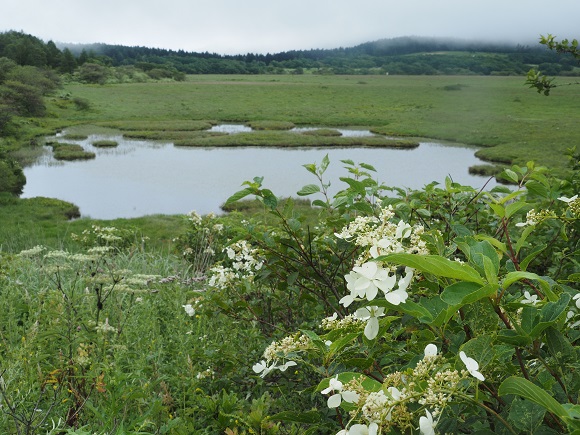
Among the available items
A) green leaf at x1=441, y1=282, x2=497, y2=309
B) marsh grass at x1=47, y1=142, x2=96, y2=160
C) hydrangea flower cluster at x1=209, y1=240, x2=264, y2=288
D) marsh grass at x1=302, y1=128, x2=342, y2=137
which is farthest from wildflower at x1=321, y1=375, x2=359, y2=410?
marsh grass at x1=302, y1=128, x2=342, y2=137

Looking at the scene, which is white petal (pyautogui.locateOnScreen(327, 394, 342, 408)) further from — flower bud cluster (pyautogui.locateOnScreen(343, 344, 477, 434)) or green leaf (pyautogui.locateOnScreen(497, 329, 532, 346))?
green leaf (pyautogui.locateOnScreen(497, 329, 532, 346))

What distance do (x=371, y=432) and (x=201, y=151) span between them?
33.3m

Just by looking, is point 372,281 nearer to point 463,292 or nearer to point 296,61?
point 463,292

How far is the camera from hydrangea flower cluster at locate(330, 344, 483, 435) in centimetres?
84

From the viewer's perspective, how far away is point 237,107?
186 ft

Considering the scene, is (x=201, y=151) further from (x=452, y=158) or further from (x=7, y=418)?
(x=7, y=418)

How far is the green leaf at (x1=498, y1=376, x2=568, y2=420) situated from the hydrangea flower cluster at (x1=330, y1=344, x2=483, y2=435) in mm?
47

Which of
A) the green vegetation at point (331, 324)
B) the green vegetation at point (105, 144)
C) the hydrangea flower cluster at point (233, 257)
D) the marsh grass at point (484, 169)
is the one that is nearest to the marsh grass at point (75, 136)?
the green vegetation at point (105, 144)

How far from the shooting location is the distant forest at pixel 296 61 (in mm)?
56406

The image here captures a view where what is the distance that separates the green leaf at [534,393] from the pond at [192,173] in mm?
18354

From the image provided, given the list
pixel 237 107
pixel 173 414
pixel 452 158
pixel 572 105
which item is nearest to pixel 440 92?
pixel 572 105

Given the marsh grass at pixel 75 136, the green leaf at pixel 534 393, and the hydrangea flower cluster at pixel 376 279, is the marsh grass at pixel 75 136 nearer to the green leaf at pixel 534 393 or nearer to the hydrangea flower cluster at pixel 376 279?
the hydrangea flower cluster at pixel 376 279

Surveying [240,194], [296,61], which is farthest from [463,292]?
[296,61]

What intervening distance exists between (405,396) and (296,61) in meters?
108
